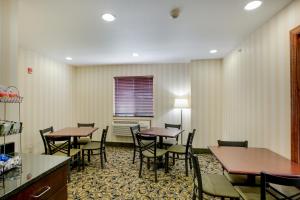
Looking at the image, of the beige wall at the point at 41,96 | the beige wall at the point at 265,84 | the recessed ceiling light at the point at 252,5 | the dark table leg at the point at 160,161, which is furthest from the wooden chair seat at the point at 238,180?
the beige wall at the point at 41,96

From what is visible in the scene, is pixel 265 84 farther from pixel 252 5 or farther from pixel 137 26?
pixel 137 26

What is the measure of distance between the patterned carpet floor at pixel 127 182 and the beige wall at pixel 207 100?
813 mm

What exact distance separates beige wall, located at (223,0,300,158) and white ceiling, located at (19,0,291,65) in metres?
0.21

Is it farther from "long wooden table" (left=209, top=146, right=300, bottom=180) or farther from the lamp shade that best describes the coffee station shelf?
the lamp shade

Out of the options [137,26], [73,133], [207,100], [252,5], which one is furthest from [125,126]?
Result: [252,5]

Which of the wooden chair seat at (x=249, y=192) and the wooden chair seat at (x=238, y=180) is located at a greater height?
the wooden chair seat at (x=249, y=192)

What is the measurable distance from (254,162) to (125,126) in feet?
12.4

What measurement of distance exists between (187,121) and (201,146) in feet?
2.49

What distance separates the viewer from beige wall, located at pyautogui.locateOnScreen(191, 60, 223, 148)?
4.61 metres

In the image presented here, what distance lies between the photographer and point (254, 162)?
74.8 inches

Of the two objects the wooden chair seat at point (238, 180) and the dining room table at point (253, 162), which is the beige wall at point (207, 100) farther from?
the wooden chair seat at point (238, 180)

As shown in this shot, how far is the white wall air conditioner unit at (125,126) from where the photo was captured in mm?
5137

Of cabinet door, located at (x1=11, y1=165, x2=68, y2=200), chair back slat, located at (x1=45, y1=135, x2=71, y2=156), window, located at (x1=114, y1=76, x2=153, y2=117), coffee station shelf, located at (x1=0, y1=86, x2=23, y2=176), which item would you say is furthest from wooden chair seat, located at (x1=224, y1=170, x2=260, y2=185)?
window, located at (x1=114, y1=76, x2=153, y2=117)

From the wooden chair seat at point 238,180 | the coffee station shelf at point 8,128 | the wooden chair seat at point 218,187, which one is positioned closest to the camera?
the coffee station shelf at point 8,128
